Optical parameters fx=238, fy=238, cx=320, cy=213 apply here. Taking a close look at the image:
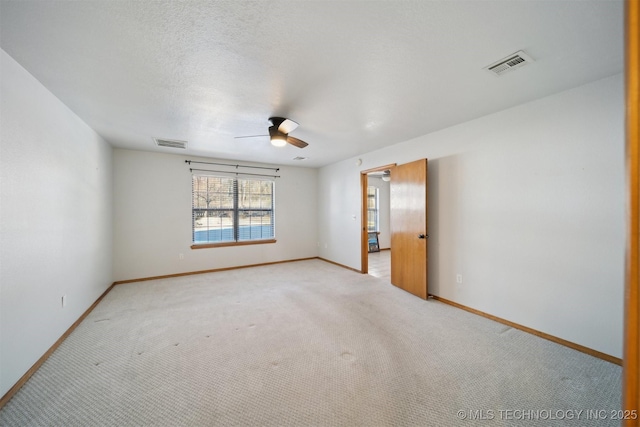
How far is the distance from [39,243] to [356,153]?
4502mm

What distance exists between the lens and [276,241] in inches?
231

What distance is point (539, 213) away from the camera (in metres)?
2.53

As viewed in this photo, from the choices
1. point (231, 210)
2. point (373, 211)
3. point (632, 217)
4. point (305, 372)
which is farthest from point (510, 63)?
point (373, 211)

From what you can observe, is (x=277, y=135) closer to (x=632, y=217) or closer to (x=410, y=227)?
(x=410, y=227)

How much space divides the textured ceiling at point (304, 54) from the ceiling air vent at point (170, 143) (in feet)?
2.74

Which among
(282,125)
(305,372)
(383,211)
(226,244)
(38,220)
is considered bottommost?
(305,372)

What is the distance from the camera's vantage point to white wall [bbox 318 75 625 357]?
213 cm

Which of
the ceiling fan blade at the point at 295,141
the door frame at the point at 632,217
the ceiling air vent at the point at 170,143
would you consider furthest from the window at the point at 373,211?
the door frame at the point at 632,217

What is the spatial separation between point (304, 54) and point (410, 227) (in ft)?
9.53

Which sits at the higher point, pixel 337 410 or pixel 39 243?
pixel 39 243

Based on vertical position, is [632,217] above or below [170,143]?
below

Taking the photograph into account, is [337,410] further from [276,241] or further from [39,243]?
[276,241]

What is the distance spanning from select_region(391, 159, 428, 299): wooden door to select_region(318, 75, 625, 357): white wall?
7.0 inches

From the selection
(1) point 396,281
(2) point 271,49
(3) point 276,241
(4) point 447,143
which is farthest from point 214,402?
(3) point 276,241
